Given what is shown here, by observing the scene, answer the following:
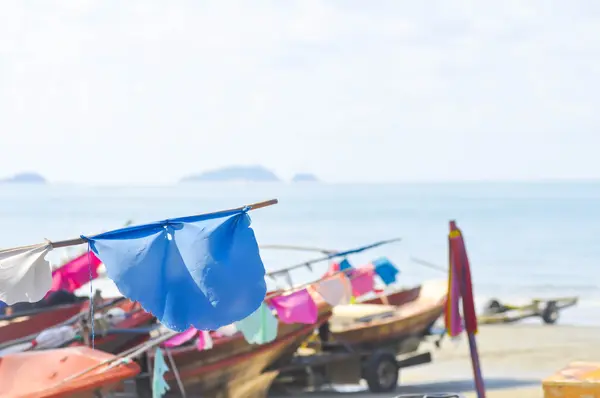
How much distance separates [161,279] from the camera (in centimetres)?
826

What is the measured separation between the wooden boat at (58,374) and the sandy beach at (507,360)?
5.09 meters

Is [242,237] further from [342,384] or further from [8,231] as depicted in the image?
[8,231]

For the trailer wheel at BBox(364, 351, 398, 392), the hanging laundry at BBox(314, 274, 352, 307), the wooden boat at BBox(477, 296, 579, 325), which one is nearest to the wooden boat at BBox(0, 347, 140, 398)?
the hanging laundry at BBox(314, 274, 352, 307)

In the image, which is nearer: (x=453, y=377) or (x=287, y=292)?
(x=287, y=292)

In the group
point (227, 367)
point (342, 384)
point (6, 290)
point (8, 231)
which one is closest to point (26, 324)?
point (227, 367)

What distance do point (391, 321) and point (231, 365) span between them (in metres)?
3.33

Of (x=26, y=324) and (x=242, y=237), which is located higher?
(x=242, y=237)

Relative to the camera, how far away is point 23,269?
26.8ft

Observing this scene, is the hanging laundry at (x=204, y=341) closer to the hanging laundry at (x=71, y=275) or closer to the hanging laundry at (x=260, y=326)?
the hanging laundry at (x=260, y=326)

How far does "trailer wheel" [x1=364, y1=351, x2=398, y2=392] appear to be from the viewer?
16.6m

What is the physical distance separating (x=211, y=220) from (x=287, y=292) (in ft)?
23.4

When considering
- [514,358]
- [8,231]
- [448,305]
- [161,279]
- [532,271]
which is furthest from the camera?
[8,231]

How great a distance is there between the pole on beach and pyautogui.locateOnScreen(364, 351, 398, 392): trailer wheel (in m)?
5.49

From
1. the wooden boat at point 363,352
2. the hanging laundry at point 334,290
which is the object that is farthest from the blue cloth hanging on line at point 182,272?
the wooden boat at point 363,352
